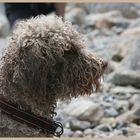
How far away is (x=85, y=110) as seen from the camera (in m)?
9.61

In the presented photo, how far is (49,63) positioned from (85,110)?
14.2ft

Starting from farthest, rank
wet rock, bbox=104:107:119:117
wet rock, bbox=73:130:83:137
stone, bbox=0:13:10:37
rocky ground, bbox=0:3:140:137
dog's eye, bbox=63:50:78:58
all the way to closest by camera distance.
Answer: stone, bbox=0:13:10:37 < wet rock, bbox=104:107:119:117 < rocky ground, bbox=0:3:140:137 < wet rock, bbox=73:130:83:137 < dog's eye, bbox=63:50:78:58

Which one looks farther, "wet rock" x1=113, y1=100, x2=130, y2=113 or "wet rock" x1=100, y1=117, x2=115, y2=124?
"wet rock" x1=113, y1=100, x2=130, y2=113

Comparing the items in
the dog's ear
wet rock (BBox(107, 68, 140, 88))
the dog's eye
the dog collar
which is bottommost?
the dog collar

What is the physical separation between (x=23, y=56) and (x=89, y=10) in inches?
757

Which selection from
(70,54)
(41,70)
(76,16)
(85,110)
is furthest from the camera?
(76,16)

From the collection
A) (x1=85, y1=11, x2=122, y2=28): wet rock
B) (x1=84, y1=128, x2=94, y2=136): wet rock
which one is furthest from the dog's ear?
(x1=85, y1=11, x2=122, y2=28): wet rock

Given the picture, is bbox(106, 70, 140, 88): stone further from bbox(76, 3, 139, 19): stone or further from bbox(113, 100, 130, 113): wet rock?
bbox(76, 3, 139, 19): stone

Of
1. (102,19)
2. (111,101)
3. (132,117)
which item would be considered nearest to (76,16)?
(102,19)

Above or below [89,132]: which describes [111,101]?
above

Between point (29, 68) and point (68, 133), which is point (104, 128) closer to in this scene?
point (68, 133)

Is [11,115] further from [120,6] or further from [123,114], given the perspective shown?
[120,6]

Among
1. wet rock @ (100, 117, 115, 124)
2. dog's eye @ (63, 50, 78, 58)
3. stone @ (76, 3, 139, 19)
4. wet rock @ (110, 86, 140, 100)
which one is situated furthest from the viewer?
stone @ (76, 3, 139, 19)

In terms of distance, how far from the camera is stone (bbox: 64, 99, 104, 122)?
955 centimetres
